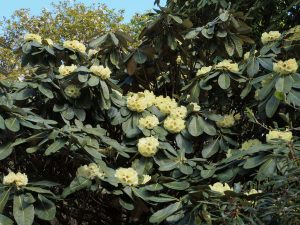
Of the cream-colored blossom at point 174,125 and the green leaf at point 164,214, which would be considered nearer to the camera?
the green leaf at point 164,214

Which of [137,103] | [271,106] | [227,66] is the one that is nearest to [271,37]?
[227,66]

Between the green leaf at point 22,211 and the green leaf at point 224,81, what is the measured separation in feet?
4.99

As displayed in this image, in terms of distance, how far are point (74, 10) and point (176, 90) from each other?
12.4 m

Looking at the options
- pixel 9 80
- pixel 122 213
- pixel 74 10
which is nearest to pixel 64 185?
pixel 122 213

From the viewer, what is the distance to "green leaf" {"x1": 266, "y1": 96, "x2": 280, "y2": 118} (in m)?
3.25

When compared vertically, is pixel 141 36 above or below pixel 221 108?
above

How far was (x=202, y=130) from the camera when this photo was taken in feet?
11.7

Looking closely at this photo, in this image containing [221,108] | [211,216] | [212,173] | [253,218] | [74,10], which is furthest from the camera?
[74,10]

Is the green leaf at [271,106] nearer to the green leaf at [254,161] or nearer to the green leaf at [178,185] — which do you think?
the green leaf at [254,161]

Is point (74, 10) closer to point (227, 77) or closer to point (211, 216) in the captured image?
point (227, 77)

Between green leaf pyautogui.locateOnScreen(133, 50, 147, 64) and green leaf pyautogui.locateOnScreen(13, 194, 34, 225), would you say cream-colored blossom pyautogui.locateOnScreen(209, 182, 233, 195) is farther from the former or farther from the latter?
green leaf pyautogui.locateOnScreen(133, 50, 147, 64)

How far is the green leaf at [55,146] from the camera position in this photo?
292 cm

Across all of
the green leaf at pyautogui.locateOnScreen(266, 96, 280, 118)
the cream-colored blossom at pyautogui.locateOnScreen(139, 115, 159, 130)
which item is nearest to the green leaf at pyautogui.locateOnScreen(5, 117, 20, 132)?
the cream-colored blossom at pyautogui.locateOnScreen(139, 115, 159, 130)

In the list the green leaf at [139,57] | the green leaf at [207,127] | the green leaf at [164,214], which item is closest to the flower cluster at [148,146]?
the green leaf at [207,127]
